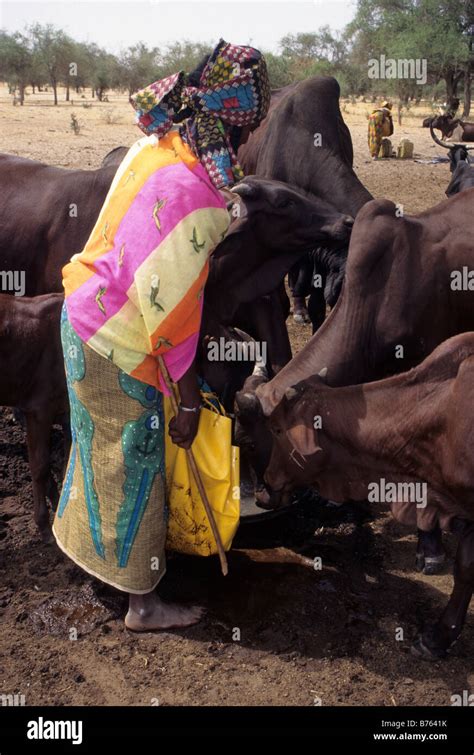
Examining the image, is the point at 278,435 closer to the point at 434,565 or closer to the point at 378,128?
the point at 434,565

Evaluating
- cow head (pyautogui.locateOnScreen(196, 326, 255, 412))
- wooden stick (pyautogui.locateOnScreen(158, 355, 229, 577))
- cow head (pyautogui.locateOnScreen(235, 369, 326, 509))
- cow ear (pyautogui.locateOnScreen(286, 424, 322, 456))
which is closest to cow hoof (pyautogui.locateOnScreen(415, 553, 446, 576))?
cow head (pyautogui.locateOnScreen(235, 369, 326, 509))

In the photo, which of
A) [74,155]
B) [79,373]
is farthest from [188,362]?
[74,155]

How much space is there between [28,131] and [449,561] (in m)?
19.6

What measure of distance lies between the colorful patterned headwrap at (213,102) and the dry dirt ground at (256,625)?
200 cm

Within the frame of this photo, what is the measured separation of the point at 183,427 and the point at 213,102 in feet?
4.17

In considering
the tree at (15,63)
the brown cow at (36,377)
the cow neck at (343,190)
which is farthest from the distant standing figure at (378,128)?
the tree at (15,63)

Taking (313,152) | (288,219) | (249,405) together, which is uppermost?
(313,152)

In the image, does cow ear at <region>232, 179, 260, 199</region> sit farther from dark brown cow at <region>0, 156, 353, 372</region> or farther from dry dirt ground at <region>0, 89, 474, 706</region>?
dry dirt ground at <region>0, 89, 474, 706</region>

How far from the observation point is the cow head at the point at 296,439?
3680 millimetres

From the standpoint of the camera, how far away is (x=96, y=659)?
361cm

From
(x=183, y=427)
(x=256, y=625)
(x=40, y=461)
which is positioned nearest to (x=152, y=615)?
(x=256, y=625)

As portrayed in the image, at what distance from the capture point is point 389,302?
14.1ft

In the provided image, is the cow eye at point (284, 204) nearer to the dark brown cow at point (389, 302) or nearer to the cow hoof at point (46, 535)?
the dark brown cow at point (389, 302)
